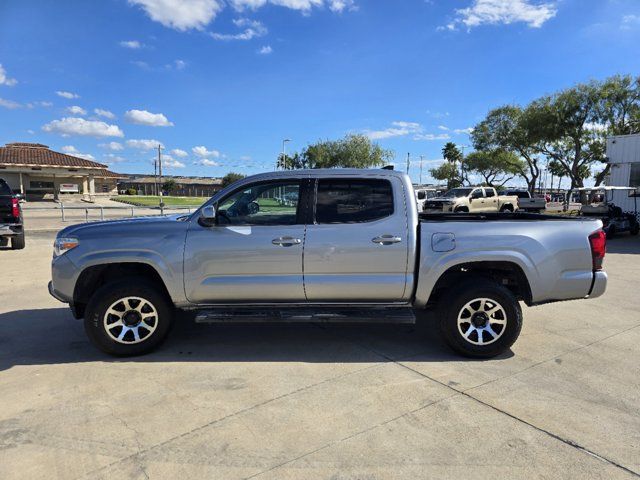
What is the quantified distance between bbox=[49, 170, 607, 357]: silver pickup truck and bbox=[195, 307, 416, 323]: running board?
1 cm

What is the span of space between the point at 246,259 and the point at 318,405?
5.07ft

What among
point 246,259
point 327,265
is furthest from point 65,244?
point 327,265

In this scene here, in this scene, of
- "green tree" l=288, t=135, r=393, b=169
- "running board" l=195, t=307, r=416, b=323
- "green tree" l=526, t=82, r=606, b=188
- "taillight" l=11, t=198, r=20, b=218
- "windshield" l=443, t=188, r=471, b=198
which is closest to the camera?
"running board" l=195, t=307, r=416, b=323

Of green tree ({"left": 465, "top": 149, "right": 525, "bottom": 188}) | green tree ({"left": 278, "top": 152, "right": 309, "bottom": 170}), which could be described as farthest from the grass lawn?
green tree ({"left": 465, "top": 149, "right": 525, "bottom": 188})

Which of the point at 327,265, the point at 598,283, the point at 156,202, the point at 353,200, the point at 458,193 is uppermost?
the point at 458,193

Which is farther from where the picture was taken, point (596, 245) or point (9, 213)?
point (9, 213)

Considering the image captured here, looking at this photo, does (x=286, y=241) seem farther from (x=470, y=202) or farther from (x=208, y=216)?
(x=470, y=202)

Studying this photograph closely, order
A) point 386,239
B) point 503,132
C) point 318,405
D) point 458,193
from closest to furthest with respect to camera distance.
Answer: point 318,405, point 386,239, point 458,193, point 503,132

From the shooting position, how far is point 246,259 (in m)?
4.30

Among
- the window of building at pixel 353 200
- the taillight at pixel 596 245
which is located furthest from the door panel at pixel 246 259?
the taillight at pixel 596 245

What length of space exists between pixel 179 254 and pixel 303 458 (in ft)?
7.63

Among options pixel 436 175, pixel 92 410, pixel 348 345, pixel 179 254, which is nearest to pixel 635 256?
pixel 348 345

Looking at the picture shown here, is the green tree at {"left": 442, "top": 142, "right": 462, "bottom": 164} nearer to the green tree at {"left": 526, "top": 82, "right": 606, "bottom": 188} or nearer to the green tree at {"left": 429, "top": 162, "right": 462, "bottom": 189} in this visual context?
the green tree at {"left": 429, "top": 162, "right": 462, "bottom": 189}

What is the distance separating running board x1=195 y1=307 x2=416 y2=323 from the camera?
13.9 ft
